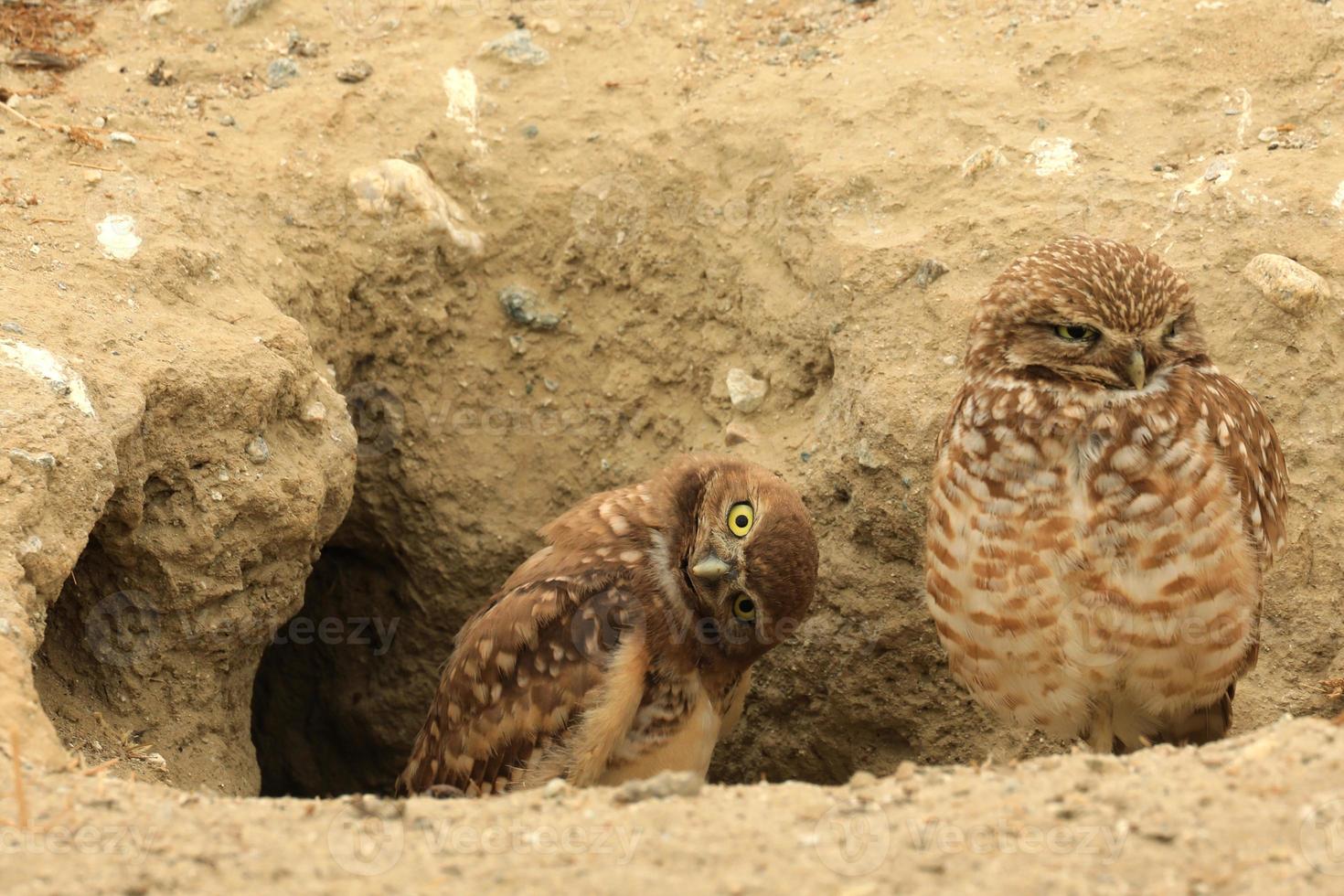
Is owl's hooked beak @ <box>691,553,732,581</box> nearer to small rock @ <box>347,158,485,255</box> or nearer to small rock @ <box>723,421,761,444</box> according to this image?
small rock @ <box>723,421,761,444</box>

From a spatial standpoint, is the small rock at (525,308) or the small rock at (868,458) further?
the small rock at (525,308)

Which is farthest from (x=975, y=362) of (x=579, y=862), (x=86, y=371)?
(x=86, y=371)

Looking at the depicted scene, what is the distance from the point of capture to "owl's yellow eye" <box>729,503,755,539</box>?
4.63 m

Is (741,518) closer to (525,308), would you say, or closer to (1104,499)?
(1104,499)

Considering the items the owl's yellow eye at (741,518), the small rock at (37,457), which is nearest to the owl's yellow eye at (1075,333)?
the owl's yellow eye at (741,518)

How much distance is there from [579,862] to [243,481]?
252 centimetres

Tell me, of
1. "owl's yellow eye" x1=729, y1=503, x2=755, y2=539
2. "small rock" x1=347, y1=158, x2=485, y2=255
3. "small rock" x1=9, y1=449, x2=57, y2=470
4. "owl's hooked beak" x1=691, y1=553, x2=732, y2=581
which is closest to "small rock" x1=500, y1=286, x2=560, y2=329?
"small rock" x1=347, y1=158, x2=485, y2=255

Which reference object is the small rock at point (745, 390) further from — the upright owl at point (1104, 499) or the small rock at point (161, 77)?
the small rock at point (161, 77)

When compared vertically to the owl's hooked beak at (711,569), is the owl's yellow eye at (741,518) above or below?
above

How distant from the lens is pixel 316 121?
588 cm

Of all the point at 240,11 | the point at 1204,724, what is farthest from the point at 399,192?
the point at 1204,724

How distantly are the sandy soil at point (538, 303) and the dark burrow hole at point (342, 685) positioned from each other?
2 cm

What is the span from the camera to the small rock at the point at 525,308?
20.2 ft

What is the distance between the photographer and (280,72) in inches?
241
